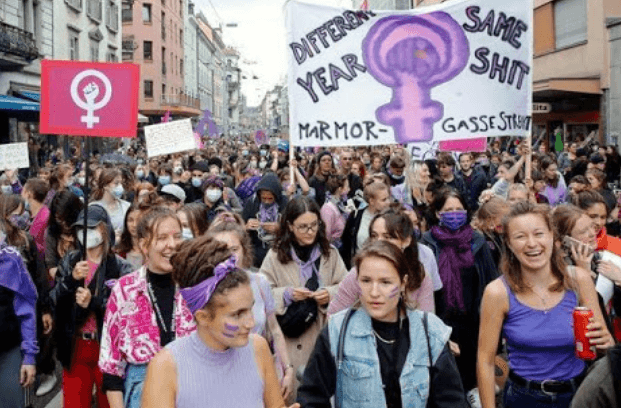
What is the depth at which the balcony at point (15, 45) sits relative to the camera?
70.3ft

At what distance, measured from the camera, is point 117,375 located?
3.41m

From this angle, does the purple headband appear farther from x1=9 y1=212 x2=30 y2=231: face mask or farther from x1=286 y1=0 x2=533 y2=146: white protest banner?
x1=286 y1=0 x2=533 y2=146: white protest banner

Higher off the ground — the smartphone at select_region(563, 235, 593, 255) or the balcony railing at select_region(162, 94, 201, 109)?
the balcony railing at select_region(162, 94, 201, 109)

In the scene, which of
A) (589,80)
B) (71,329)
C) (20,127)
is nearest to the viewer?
(71,329)

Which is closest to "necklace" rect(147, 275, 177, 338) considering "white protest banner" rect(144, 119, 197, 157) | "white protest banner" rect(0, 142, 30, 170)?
"white protest banner" rect(0, 142, 30, 170)

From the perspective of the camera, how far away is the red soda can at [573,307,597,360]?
122 inches

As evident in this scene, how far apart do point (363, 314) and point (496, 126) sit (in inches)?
189

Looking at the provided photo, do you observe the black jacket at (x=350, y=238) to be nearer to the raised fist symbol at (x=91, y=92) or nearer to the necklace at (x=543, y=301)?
the raised fist symbol at (x=91, y=92)

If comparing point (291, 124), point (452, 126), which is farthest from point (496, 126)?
point (291, 124)

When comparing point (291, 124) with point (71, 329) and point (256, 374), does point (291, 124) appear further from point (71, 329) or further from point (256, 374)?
point (256, 374)

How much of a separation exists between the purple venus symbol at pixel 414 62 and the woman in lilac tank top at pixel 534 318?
12.2 ft

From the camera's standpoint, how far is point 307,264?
4.72 meters

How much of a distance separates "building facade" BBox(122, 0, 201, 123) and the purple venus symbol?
51421mm

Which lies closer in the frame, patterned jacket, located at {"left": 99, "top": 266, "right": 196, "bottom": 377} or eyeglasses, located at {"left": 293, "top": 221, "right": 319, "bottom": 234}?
patterned jacket, located at {"left": 99, "top": 266, "right": 196, "bottom": 377}
